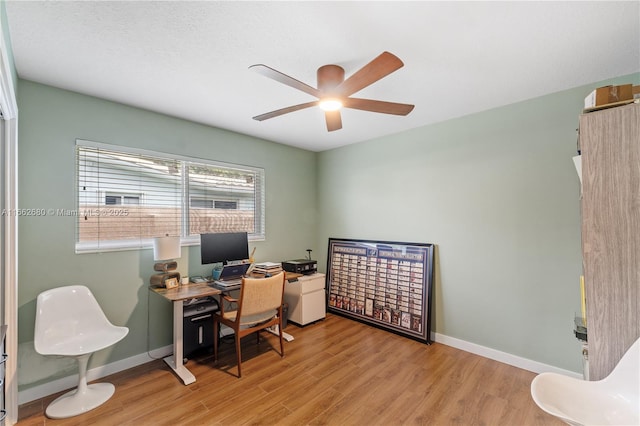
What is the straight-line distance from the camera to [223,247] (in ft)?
10.4

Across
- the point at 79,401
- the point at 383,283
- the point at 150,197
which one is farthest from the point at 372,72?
the point at 79,401

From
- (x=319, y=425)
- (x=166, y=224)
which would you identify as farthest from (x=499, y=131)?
(x=166, y=224)

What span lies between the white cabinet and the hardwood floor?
536 millimetres

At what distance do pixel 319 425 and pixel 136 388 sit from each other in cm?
158

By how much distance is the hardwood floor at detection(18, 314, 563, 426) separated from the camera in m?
1.98

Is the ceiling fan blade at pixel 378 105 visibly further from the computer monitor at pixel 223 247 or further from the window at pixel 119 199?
the window at pixel 119 199

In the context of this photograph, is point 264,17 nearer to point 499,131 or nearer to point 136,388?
point 499,131

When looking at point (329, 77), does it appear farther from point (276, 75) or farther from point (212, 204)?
point (212, 204)

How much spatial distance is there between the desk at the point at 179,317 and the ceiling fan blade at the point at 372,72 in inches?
82.3

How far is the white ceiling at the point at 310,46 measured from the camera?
4.92 feet

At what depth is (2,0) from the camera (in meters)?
1.40

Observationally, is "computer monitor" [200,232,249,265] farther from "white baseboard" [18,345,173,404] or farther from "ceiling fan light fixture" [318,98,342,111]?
"ceiling fan light fixture" [318,98,342,111]

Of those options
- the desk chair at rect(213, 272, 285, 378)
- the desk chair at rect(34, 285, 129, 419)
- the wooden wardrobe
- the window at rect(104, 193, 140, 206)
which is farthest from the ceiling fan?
the desk chair at rect(34, 285, 129, 419)

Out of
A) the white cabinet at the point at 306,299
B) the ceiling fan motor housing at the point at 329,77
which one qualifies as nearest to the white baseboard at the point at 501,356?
the white cabinet at the point at 306,299
